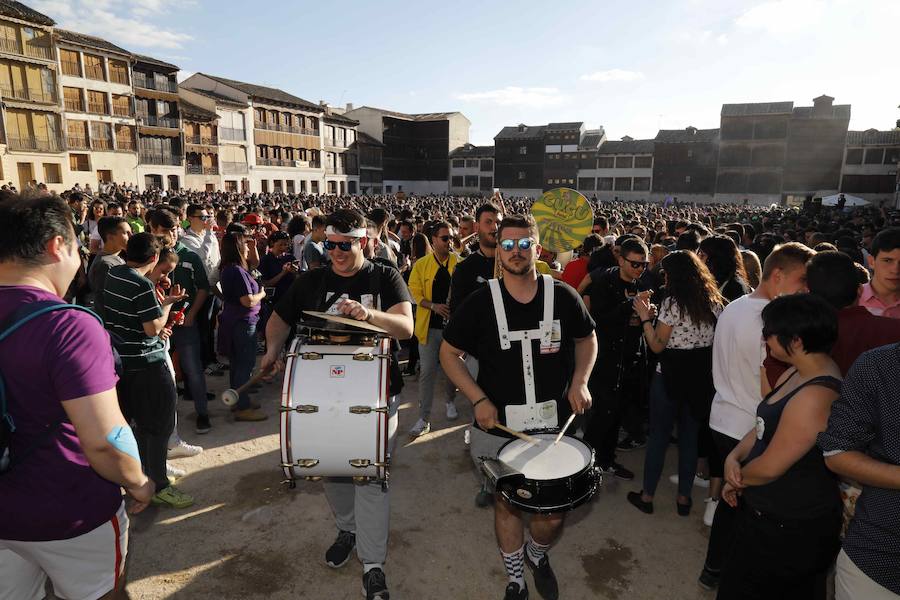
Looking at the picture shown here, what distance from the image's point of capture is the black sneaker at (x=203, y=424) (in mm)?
5582

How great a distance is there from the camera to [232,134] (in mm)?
46375

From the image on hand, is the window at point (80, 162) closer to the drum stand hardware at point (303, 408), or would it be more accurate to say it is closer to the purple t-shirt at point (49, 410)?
the drum stand hardware at point (303, 408)

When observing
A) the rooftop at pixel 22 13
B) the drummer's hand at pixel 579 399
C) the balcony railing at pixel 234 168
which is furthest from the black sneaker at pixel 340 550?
the balcony railing at pixel 234 168

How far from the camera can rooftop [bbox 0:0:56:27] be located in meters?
33.3

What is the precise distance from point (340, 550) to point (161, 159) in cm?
4720

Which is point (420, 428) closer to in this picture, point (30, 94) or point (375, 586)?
point (375, 586)

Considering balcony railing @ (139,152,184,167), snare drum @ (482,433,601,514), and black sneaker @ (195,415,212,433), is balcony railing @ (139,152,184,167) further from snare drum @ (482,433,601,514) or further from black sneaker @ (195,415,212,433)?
snare drum @ (482,433,601,514)

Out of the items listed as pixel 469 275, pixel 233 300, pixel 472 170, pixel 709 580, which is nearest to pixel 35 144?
pixel 233 300

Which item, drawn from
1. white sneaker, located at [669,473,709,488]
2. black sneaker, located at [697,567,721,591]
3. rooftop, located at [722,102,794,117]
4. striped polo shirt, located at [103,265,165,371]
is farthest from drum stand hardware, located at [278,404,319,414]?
rooftop, located at [722,102,794,117]

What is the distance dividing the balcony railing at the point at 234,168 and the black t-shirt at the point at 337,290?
47945 millimetres

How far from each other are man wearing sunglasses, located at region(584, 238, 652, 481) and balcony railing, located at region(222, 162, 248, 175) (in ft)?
157

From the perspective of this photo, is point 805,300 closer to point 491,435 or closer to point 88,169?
point 491,435

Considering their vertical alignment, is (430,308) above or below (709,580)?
above

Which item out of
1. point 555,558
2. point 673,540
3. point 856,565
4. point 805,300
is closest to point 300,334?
point 555,558
